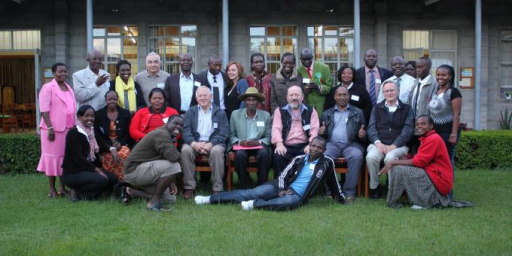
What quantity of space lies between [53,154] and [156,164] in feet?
5.38

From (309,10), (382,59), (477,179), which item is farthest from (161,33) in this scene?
(477,179)

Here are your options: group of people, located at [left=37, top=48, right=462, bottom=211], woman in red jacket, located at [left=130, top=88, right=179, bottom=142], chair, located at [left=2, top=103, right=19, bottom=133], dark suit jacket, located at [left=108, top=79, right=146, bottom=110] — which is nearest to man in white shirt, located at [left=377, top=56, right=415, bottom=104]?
group of people, located at [left=37, top=48, right=462, bottom=211]

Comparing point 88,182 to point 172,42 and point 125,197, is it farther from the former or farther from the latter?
point 172,42

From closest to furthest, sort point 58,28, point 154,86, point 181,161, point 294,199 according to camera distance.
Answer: point 294,199 → point 181,161 → point 154,86 → point 58,28

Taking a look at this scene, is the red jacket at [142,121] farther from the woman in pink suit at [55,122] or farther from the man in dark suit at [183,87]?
the woman in pink suit at [55,122]

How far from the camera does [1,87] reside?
65.5ft

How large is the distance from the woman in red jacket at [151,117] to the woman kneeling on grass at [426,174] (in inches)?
124

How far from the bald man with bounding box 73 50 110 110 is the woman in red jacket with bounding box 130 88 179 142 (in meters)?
0.70

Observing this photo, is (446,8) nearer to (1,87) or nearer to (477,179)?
(477,179)

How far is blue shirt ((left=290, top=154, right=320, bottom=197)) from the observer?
665 centimetres

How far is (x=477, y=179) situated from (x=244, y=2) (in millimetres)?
8075

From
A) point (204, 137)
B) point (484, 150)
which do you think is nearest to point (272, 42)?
point (484, 150)

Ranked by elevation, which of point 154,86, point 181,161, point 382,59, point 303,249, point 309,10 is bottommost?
point 303,249

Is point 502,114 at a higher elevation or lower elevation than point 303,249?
higher
